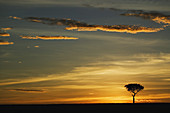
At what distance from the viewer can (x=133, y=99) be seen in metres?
117

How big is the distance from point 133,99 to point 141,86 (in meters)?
6.35

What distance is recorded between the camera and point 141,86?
115 metres

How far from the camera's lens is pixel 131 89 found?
115000 mm

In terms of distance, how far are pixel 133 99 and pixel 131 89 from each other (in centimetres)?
480

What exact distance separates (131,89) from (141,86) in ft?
13.2
